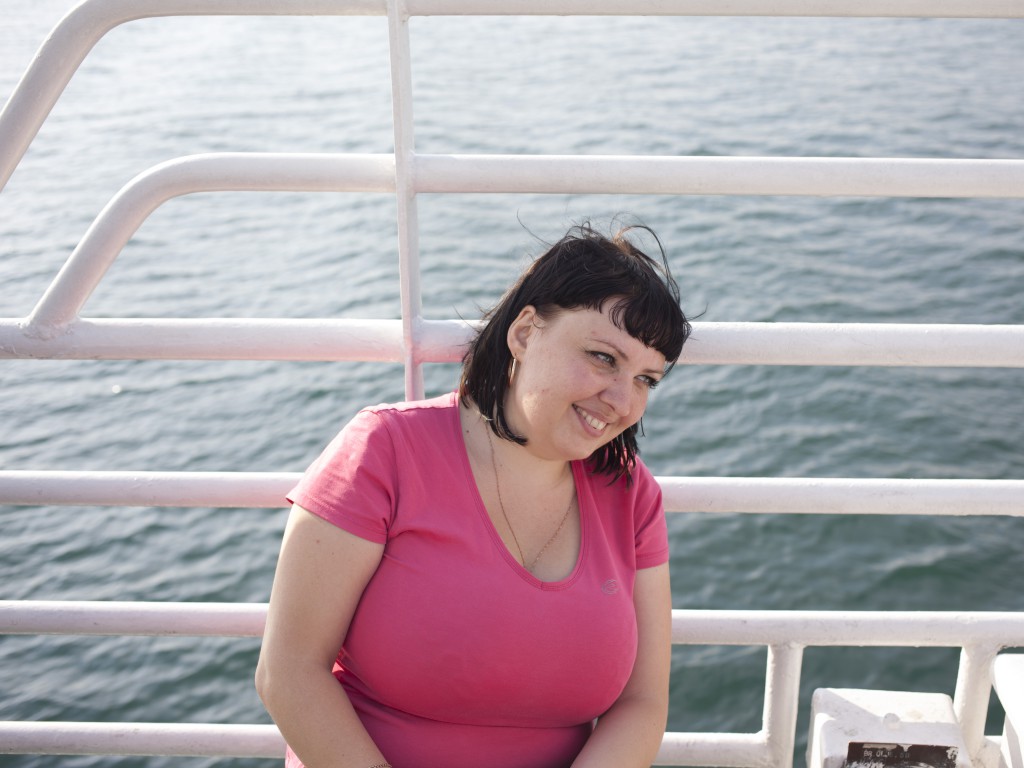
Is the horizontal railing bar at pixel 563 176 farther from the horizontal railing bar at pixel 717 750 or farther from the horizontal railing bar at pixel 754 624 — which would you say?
the horizontal railing bar at pixel 717 750

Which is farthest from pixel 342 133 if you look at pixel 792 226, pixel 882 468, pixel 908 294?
pixel 882 468

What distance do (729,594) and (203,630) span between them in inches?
134

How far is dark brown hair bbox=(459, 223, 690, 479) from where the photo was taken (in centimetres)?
169

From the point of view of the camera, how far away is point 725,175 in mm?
1834

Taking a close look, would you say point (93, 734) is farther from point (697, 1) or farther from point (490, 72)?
point (490, 72)

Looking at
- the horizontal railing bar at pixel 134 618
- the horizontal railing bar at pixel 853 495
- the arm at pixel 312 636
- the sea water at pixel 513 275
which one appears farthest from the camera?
the sea water at pixel 513 275

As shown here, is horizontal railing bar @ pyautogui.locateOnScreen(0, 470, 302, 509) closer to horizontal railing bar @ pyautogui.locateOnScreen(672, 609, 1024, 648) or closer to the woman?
the woman

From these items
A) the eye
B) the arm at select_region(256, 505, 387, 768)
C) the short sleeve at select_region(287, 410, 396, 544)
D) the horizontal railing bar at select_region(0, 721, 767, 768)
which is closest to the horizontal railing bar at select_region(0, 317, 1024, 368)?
the eye

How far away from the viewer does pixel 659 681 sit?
1807 millimetres

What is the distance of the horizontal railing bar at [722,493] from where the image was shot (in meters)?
1.98

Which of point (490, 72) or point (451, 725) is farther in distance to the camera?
point (490, 72)

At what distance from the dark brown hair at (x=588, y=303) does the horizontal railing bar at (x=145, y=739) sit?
88 centimetres

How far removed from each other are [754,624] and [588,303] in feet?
2.61

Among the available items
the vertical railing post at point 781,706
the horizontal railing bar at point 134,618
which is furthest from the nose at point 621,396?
the horizontal railing bar at point 134,618
